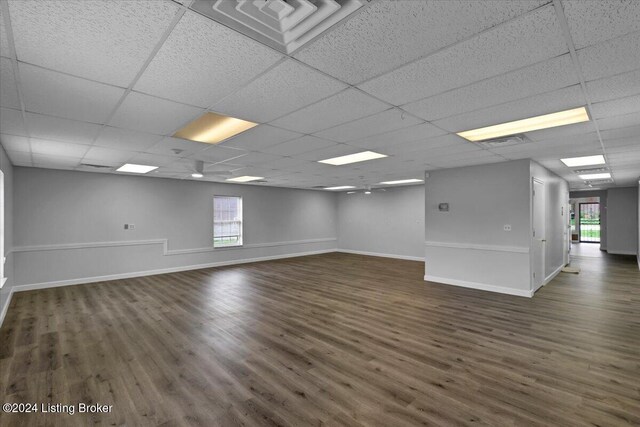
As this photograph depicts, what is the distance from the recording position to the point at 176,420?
2076 mm

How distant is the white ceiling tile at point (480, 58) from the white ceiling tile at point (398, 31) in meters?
0.10

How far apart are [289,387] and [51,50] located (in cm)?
288

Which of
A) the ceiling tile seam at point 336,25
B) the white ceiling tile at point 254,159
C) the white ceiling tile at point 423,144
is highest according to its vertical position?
the ceiling tile seam at point 336,25

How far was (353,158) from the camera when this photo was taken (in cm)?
512

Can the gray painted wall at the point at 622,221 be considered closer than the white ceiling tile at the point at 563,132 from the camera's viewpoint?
No

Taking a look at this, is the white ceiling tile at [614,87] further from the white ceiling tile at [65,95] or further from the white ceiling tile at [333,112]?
the white ceiling tile at [65,95]

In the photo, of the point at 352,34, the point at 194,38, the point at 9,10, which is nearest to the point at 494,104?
the point at 352,34

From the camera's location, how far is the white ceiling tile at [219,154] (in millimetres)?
4250

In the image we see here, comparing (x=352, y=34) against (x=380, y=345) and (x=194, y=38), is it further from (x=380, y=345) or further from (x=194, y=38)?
(x=380, y=345)

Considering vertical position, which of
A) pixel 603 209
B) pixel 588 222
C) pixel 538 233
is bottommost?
pixel 588 222

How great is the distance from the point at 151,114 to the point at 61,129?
1392 millimetres

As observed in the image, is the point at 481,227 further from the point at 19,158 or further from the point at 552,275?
the point at 19,158

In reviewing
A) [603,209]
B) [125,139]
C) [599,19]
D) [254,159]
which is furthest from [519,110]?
[603,209]

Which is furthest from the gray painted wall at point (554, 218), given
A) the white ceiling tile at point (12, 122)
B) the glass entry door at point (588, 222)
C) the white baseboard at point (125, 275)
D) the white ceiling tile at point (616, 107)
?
the glass entry door at point (588, 222)
